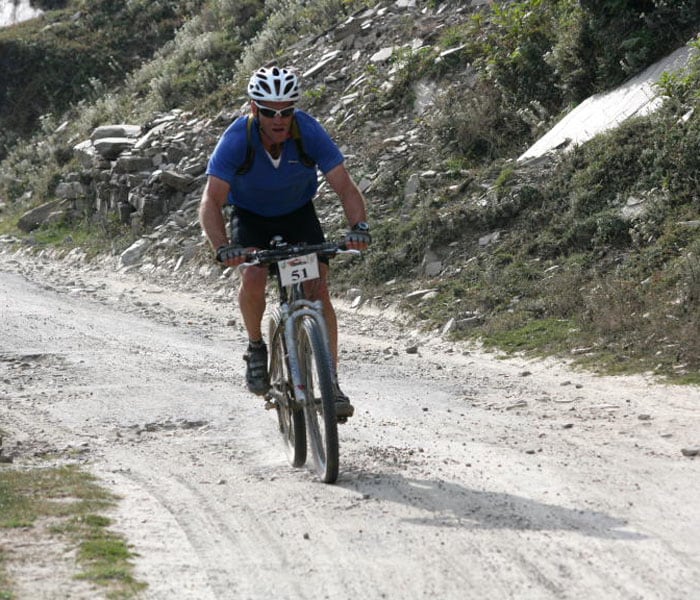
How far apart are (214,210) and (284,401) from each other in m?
1.24

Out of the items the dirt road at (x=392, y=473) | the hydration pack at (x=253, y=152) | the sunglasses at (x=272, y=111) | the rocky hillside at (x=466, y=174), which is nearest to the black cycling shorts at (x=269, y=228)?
the hydration pack at (x=253, y=152)

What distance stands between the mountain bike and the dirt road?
21 cm

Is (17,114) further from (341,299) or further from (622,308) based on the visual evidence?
(622,308)

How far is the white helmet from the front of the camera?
6.05 meters

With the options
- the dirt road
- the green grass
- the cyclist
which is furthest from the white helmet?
the green grass

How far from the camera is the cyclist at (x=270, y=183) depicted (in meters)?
6.09

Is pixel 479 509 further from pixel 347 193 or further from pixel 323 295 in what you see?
pixel 347 193

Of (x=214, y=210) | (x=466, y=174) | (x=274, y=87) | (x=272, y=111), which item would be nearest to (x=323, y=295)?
(x=214, y=210)

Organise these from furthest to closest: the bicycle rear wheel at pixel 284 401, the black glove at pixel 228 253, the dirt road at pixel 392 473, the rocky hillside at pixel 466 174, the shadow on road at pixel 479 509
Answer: the rocky hillside at pixel 466 174 → the bicycle rear wheel at pixel 284 401 → the black glove at pixel 228 253 → the shadow on road at pixel 479 509 → the dirt road at pixel 392 473

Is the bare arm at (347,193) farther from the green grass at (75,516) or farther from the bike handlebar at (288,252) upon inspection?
the green grass at (75,516)

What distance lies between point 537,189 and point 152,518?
8.09 m

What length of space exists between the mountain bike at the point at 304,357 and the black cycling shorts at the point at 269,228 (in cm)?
22

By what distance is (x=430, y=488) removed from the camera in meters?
5.61

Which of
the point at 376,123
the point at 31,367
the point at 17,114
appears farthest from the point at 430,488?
the point at 17,114
